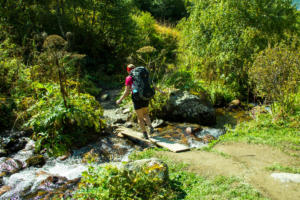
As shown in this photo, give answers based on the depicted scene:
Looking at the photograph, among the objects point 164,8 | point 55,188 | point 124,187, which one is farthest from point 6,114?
point 164,8

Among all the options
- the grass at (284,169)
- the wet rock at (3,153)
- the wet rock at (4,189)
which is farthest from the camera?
the wet rock at (3,153)

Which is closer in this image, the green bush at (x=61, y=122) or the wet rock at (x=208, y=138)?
the green bush at (x=61, y=122)

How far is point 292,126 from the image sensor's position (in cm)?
592

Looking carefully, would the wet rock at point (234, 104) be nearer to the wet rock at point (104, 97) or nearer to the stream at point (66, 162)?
the stream at point (66, 162)

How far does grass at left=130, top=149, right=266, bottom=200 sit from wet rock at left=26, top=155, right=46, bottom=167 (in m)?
2.89

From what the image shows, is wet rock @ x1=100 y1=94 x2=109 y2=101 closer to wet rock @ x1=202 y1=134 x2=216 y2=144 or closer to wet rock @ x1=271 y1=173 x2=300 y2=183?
wet rock @ x1=202 y1=134 x2=216 y2=144

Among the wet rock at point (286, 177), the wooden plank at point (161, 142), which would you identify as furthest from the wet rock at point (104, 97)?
the wet rock at point (286, 177)

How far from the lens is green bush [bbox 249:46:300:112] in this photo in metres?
6.21

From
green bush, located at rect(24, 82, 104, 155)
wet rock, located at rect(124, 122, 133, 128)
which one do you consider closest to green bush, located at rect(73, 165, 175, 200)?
green bush, located at rect(24, 82, 104, 155)

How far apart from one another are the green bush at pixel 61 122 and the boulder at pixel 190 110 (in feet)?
8.10

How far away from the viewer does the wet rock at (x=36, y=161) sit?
520cm

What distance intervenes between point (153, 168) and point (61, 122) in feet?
10.3

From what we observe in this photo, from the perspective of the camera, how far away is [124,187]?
3314 millimetres

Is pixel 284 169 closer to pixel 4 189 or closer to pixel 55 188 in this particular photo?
pixel 55 188
